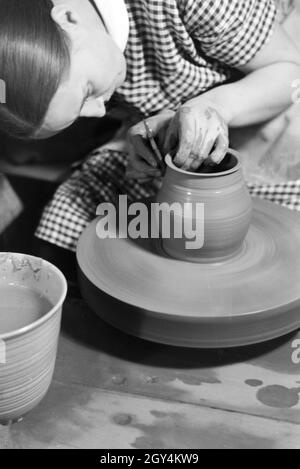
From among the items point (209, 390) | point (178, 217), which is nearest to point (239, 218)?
point (178, 217)

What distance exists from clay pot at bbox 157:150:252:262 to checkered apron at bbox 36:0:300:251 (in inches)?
12.4

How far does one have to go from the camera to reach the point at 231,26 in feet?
4.96

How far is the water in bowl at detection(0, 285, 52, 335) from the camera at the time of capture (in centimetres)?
105

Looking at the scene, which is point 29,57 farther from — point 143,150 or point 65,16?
point 143,150

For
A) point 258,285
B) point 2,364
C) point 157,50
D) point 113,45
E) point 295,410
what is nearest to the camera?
point 2,364

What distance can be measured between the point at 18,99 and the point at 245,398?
0.69 metres

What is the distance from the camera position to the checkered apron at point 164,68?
4.97 feet

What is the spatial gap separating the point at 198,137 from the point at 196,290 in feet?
1.03

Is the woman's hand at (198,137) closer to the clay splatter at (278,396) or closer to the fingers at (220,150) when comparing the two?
the fingers at (220,150)

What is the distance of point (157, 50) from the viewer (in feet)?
5.23
